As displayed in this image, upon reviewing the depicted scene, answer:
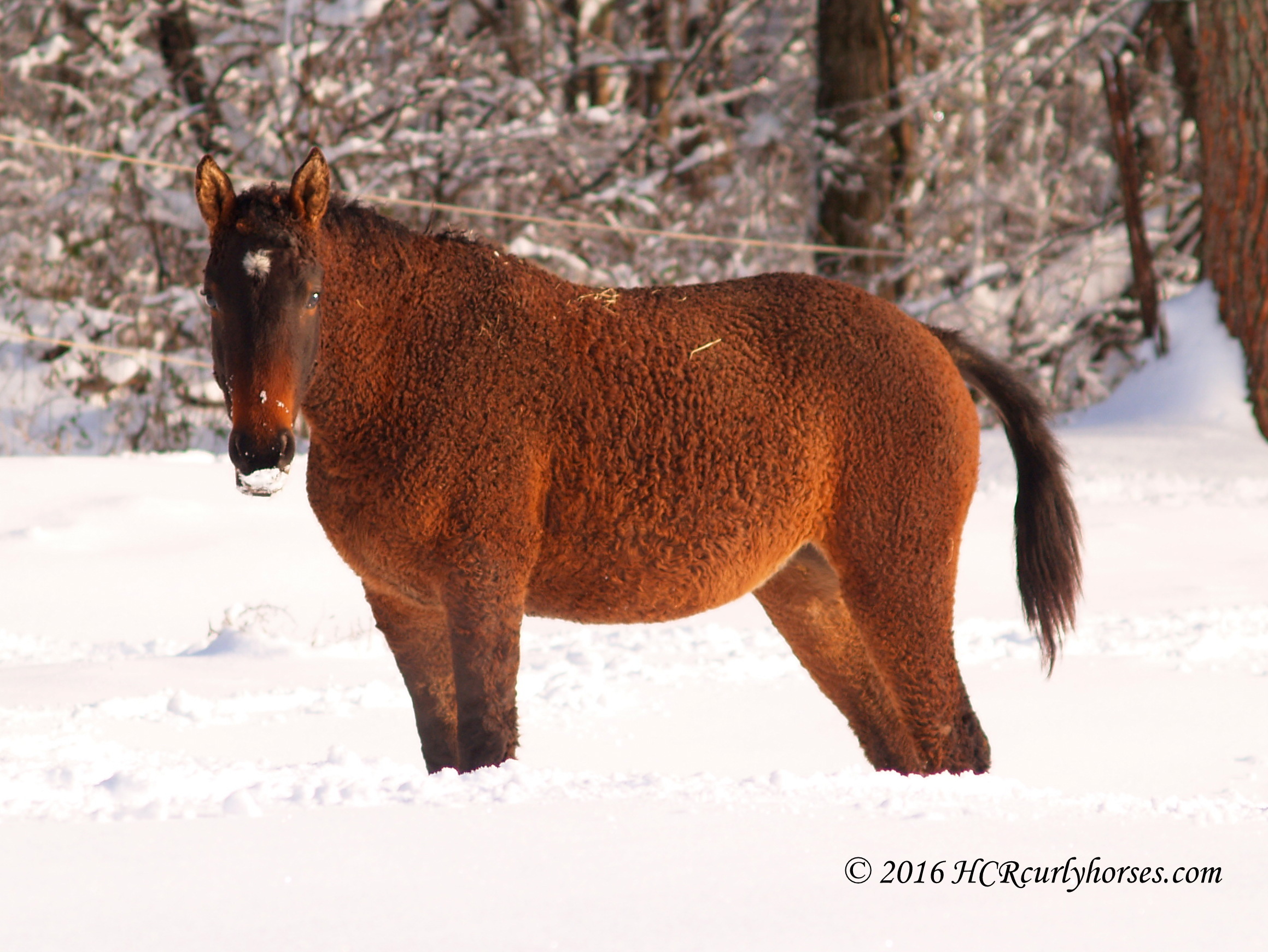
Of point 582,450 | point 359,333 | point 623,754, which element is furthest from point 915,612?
point 359,333

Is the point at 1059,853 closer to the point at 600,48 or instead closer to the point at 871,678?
the point at 871,678

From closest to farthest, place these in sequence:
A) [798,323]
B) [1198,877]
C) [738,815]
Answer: [1198,877] → [738,815] → [798,323]

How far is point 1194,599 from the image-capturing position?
24.3 ft

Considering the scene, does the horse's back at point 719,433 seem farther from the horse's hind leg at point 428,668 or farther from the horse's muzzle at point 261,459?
the horse's muzzle at point 261,459

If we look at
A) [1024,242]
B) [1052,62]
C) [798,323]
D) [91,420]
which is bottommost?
[91,420]

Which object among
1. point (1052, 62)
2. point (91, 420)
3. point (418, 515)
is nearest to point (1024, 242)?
point (1052, 62)

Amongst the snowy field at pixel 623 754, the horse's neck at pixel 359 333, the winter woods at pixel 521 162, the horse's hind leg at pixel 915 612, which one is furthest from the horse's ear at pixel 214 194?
the winter woods at pixel 521 162

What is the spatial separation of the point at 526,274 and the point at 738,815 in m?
1.70

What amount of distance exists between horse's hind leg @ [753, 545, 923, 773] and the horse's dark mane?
1482 mm

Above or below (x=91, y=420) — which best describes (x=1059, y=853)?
above

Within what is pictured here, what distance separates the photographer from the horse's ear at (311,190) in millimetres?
3377

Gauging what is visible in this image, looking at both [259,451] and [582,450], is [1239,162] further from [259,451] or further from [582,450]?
[259,451]

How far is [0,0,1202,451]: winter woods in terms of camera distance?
37.4 ft

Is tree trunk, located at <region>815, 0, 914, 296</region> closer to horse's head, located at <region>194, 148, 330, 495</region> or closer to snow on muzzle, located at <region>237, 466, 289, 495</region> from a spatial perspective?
horse's head, located at <region>194, 148, 330, 495</region>
